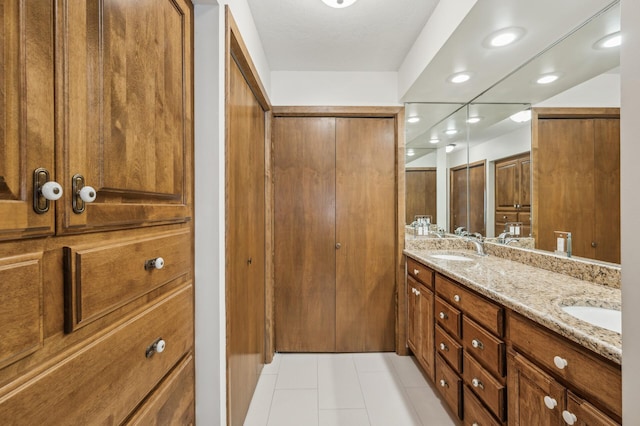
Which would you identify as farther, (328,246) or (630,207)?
(328,246)

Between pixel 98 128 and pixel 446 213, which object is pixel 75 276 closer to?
pixel 98 128

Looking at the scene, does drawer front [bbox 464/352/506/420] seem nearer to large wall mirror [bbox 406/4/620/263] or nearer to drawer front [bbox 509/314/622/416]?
drawer front [bbox 509/314/622/416]

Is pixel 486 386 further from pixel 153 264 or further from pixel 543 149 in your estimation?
pixel 153 264

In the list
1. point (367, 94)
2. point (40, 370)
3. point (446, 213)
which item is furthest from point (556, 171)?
point (40, 370)

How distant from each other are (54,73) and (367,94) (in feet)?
7.85

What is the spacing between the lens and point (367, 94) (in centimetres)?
259

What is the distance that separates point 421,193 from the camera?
284 cm

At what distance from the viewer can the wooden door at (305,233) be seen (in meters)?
2.60

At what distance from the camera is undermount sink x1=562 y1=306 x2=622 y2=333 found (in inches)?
43.3

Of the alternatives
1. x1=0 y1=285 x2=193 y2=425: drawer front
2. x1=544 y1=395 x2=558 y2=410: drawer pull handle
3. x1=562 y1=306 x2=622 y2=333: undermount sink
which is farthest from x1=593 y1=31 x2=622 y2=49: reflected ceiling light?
x1=0 y1=285 x2=193 y2=425: drawer front

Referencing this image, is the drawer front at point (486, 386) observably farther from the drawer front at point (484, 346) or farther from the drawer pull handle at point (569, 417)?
the drawer pull handle at point (569, 417)

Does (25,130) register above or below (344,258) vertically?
above

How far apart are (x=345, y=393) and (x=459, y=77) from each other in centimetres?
244

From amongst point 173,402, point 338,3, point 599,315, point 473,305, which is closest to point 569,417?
point 599,315
